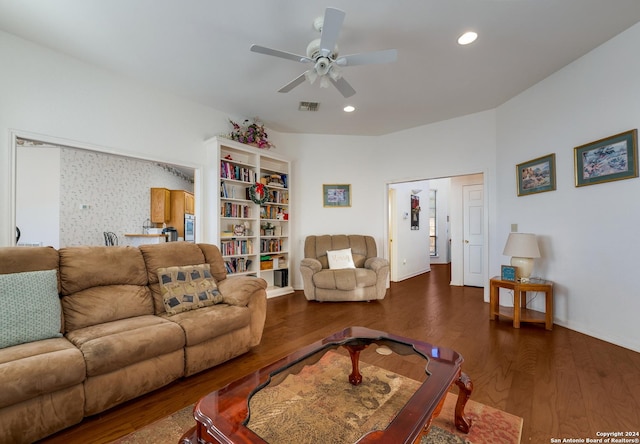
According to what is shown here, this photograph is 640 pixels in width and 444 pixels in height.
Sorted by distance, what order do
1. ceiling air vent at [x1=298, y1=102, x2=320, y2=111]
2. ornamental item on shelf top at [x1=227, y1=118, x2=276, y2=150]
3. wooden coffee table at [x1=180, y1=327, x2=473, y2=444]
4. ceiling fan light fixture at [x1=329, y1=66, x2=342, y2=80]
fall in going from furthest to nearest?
ornamental item on shelf top at [x1=227, y1=118, x2=276, y2=150]
ceiling air vent at [x1=298, y1=102, x2=320, y2=111]
ceiling fan light fixture at [x1=329, y1=66, x2=342, y2=80]
wooden coffee table at [x1=180, y1=327, x2=473, y2=444]

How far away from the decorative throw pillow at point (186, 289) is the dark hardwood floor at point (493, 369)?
0.53m

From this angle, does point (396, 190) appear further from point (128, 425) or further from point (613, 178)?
point (128, 425)

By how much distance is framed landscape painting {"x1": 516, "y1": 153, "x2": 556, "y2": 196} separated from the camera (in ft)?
10.3

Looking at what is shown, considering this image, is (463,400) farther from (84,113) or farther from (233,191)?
(84,113)

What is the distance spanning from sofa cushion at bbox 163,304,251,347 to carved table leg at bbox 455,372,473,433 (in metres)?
1.59

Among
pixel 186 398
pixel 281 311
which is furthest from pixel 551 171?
pixel 186 398

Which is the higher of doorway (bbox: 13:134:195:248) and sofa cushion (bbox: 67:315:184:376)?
doorway (bbox: 13:134:195:248)

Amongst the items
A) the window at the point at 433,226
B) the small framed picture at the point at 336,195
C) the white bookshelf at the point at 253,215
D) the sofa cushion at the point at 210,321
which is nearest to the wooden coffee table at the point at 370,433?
the sofa cushion at the point at 210,321

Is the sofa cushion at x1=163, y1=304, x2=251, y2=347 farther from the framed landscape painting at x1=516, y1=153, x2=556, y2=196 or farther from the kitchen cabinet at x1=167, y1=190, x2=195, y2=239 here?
the kitchen cabinet at x1=167, y1=190, x2=195, y2=239

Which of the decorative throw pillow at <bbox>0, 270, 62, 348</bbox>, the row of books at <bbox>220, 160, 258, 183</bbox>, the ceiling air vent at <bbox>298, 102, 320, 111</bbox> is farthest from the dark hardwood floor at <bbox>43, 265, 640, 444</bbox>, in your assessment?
the ceiling air vent at <bbox>298, 102, 320, 111</bbox>

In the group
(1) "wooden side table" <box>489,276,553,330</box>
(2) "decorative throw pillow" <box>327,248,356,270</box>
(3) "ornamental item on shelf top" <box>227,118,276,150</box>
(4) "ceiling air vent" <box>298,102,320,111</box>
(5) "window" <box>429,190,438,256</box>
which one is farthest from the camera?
(5) "window" <box>429,190,438,256</box>

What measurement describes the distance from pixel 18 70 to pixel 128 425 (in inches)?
126

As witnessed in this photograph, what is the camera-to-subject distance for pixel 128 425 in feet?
4.93

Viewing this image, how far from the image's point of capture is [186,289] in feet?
7.49
